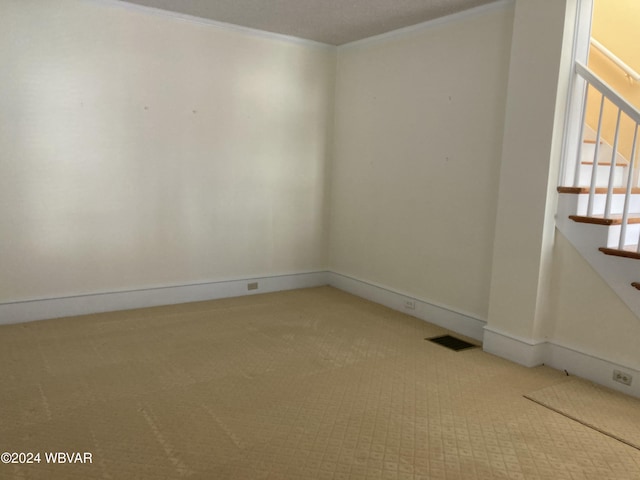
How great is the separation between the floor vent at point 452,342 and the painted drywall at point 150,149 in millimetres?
1880

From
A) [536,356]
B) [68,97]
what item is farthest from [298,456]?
[68,97]

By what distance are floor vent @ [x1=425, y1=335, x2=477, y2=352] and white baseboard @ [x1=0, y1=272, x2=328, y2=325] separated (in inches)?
72.5

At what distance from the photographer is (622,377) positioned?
2947mm

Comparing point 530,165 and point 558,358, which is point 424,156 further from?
point 558,358

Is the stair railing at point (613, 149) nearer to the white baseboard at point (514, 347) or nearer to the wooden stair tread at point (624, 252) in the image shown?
the wooden stair tread at point (624, 252)

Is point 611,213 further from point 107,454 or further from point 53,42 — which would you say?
point 53,42

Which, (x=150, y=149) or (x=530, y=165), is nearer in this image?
(x=530, y=165)

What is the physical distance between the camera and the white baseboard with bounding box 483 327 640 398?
9.77 ft

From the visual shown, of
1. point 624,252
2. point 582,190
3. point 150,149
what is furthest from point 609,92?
point 150,149

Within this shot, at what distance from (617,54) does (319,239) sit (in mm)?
3213

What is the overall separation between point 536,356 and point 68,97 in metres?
3.98

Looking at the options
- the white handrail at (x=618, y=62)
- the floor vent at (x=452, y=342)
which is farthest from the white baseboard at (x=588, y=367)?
the white handrail at (x=618, y=62)

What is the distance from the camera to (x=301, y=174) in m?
5.13

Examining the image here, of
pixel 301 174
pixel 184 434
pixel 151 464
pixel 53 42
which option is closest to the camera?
pixel 151 464
